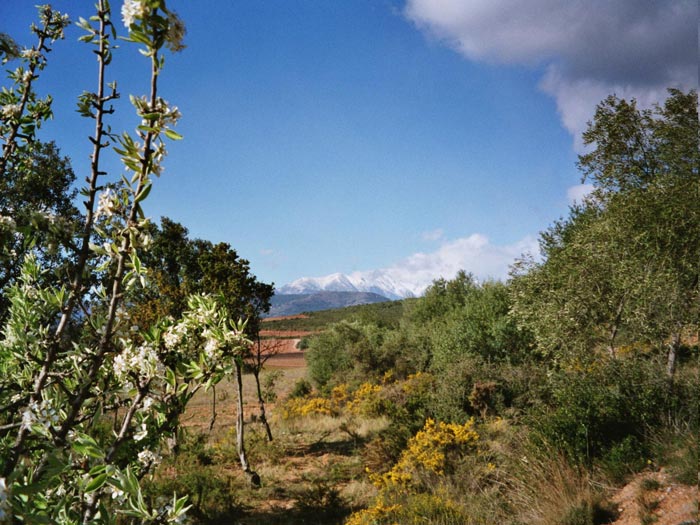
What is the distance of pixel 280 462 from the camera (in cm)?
1227

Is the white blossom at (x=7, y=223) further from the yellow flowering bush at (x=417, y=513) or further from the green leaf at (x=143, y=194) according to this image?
the yellow flowering bush at (x=417, y=513)

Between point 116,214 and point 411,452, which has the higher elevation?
point 116,214

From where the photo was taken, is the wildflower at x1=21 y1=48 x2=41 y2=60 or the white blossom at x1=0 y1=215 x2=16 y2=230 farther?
the wildflower at x1=21 y1=48 x2=41 y2=60

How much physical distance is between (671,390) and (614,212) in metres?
5.25

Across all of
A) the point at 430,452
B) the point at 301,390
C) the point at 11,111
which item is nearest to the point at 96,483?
the point at 11,111

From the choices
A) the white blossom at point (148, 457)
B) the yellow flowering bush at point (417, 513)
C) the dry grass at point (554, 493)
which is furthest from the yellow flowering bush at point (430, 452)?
the white blossom at point (148, 457)

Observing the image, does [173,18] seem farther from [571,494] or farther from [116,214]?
[571,494]

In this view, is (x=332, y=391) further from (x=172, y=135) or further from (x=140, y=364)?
(x=172, y=135)

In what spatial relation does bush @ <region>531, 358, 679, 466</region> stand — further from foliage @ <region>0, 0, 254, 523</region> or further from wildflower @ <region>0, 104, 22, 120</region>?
wildflower @ <region>0, 104, 22, 120</region>

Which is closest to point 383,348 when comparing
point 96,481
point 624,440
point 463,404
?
point 463,404

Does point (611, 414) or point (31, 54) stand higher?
point (31, 54)

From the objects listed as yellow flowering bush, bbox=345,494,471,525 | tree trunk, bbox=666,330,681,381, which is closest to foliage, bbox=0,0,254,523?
yellow flowering bush, bbox=345,494,471,525

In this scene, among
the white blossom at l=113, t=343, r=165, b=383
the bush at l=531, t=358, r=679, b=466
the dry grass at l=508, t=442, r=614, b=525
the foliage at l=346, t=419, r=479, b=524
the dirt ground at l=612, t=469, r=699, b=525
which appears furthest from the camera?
the bush at l=531, t=358, r=679, b=466

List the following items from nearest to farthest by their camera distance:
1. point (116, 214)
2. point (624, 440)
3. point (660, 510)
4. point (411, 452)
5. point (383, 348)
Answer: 1. point (116, 214)
2. point (660, 510)
3. point (624, 440)
4. point (411, 452)
5. point (383, 348)
